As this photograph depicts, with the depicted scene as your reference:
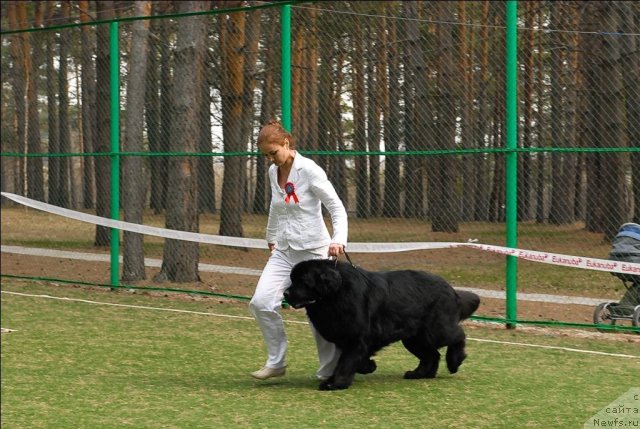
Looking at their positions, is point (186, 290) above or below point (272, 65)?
below

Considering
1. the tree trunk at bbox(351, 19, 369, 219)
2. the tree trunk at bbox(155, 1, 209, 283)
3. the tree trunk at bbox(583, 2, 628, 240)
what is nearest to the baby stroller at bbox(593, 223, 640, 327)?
the tree trunk at bbox(351, 19, 369, 219)

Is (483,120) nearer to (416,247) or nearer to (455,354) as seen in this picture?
(416,247)

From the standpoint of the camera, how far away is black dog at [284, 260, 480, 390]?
A: 23.2 feet

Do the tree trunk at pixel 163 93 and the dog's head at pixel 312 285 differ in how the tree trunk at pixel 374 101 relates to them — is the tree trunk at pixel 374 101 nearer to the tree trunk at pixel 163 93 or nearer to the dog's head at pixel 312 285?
the tree trunk at pixel 163 93

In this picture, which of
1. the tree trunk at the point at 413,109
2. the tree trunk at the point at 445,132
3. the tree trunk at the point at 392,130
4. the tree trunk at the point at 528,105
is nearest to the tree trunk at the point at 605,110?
the tree trunk at the point at 528,105

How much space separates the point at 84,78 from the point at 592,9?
11.2 metres

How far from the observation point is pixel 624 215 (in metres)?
19.5

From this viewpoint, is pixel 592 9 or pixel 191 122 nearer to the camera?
pixel 191 122

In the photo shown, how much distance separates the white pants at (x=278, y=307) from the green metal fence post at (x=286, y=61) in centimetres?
467

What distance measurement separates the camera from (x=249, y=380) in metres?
7.86

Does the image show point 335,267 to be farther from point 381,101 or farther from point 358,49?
point 381,101

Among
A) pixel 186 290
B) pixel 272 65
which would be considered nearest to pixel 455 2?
pixel 272 65

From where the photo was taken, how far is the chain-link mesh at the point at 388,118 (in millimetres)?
14672

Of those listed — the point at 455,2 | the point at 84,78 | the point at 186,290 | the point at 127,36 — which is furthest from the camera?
the point at 84,78
